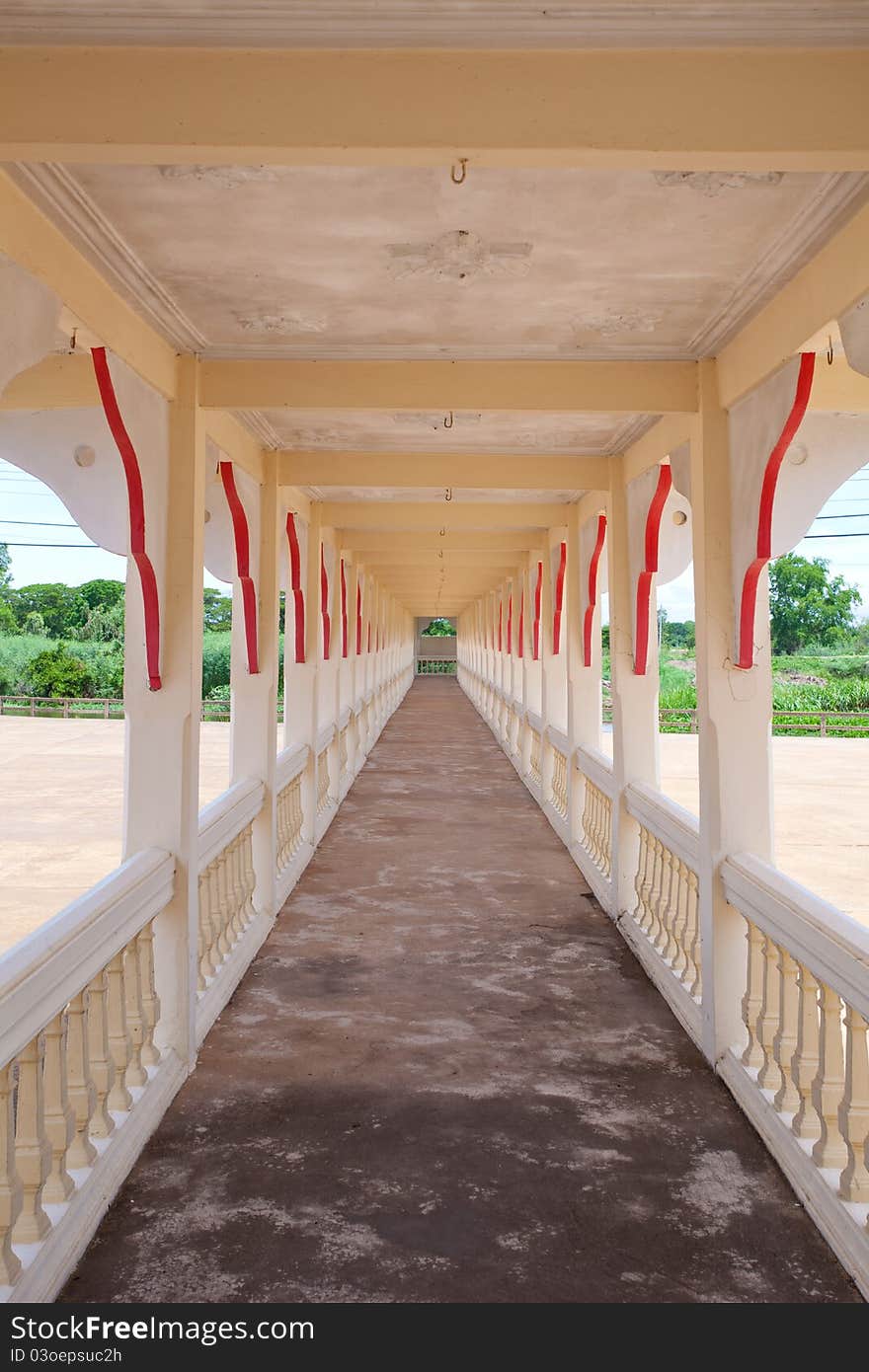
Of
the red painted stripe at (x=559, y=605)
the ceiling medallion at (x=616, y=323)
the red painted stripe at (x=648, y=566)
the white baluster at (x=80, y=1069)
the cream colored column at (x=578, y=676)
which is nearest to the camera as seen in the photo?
the white baluster at (x=80, y=1069)

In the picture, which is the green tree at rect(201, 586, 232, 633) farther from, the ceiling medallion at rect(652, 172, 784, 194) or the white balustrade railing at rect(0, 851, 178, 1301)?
the ceiling medallion at rect(652, 172, 784, 194)

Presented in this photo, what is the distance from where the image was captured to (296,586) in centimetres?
768

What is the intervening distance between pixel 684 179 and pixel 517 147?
0.69 meters

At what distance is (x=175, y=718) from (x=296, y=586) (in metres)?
3.72

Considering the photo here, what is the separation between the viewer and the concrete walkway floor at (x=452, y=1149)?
2537 millimetres

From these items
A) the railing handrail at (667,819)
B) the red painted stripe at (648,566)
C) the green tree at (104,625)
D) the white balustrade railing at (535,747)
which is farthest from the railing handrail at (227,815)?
the green tree at (104,625)

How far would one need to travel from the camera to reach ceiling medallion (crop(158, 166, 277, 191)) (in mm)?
2498

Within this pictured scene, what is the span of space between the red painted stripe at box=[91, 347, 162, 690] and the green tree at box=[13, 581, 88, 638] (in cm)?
2665

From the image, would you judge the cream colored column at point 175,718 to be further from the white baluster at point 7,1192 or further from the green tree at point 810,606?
the green tree at point 810,606

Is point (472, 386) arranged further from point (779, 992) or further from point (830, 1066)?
point (830, 1066)

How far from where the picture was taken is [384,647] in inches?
799

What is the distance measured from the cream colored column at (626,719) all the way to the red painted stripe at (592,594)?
911mm
